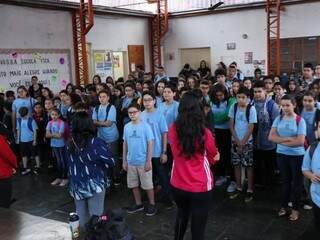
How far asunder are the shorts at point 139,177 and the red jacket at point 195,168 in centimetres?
146

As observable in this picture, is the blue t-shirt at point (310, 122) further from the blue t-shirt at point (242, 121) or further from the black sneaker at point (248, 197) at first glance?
the black sneaker at point (248, 197)

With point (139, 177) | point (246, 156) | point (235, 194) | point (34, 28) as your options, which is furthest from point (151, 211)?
point (34, 28)

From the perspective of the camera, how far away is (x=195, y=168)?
327 centimetres

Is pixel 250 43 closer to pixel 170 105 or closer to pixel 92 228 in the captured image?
pixel 170 105

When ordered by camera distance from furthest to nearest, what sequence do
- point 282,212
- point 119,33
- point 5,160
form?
point 119,33 → point 282,212 → point 5,160

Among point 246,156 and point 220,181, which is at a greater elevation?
point 246,156

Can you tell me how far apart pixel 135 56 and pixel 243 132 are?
1042 cm

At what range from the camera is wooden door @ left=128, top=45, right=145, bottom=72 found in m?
14.8

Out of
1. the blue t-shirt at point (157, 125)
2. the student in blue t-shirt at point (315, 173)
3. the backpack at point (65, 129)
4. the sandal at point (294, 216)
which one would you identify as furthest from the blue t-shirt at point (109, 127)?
the student in blue t-shirt at point (315, 173)

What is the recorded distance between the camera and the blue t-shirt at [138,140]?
4.66 m

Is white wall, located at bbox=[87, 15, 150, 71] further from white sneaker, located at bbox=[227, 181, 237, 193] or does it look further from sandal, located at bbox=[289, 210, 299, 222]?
sandal, located at bbox=[289, 210, 299, 222]

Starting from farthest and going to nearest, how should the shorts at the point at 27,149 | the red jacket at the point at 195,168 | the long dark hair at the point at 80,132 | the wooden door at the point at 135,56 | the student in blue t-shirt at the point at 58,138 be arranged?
the wooden door at the point at 135,56
the shorts at the point at 27,149
the student in blue t-shirt at the point at 58,138
the long dark hair at the point at 80,132
the red jacket at the point at 195,168

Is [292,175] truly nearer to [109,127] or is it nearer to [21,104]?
[109,127]

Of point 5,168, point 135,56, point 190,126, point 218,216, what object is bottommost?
point 218,216
